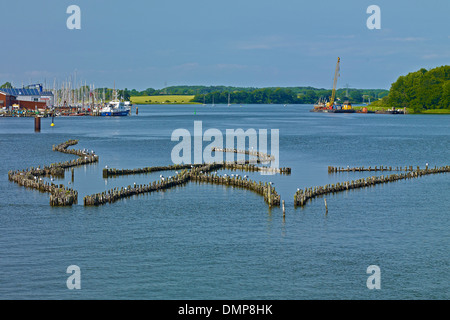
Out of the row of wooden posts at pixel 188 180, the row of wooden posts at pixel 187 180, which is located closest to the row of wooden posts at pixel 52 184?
the row of wooden posts at pixel 187 180

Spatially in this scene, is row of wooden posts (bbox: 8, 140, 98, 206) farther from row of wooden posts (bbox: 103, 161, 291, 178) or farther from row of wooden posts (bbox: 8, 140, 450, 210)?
row of wooden posts (bbox: 103, 161, 291, 178)

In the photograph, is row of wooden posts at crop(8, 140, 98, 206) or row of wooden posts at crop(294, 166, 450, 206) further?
row of wooden posts at crop(294, 166, 450, 206)

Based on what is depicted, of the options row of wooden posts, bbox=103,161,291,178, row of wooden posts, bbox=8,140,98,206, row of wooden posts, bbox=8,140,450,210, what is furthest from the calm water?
row of wooden posts, bbox=103,161,291,178

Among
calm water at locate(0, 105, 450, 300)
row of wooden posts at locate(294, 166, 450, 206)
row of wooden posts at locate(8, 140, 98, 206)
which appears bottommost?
calm water at locate(0, 105, 450, 300)

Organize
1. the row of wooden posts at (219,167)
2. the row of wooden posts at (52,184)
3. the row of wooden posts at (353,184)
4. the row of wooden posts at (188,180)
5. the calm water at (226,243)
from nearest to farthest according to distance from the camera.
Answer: the calm water at (226,243)
the row of wooden posts at (52,184)
the row of wooden posts at (188,180)
the row of wooden posts at (353,184)
the row of wooden posts at (219,167)

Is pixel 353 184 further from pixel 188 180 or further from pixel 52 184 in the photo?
pixel 52 184

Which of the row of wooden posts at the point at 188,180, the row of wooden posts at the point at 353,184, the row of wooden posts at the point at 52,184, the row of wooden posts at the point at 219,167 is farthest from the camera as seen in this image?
the row of wooden posts at the point at 219,167

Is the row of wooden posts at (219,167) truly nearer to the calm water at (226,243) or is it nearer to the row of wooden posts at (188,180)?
the row of wooden posts at (188,180)

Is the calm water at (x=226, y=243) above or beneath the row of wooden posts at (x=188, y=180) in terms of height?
beneath

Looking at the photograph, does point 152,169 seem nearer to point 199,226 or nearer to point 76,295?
point 199,226
